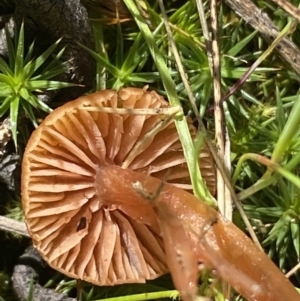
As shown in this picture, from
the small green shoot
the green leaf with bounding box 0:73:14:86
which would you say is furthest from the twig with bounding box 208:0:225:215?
the green leaf with bounding box 0:73:14:86

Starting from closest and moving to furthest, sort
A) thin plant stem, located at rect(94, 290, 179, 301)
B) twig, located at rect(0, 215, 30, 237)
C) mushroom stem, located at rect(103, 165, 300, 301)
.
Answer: mushroom stem, located at rect(103, 165, 300, 301), thin plant stem, located at rect(94, 290, 179, 301), twig, located at rect(0, 215, 30, 237)

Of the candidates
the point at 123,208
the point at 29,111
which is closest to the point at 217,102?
the point at 123,208

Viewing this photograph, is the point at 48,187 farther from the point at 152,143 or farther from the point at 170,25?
the point at 170,25

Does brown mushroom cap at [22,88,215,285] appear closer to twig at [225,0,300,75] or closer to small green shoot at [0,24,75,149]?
small green shoot at [0,24,75,149]

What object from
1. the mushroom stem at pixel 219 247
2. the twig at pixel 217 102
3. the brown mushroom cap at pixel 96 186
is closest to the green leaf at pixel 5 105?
the brown mushroom cap at pixel 96 186

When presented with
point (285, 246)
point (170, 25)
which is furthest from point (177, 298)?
point (170, 25)

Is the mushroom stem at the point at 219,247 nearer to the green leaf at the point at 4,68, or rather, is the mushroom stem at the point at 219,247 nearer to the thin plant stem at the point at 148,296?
the thin plant stem at the point at 148,296
